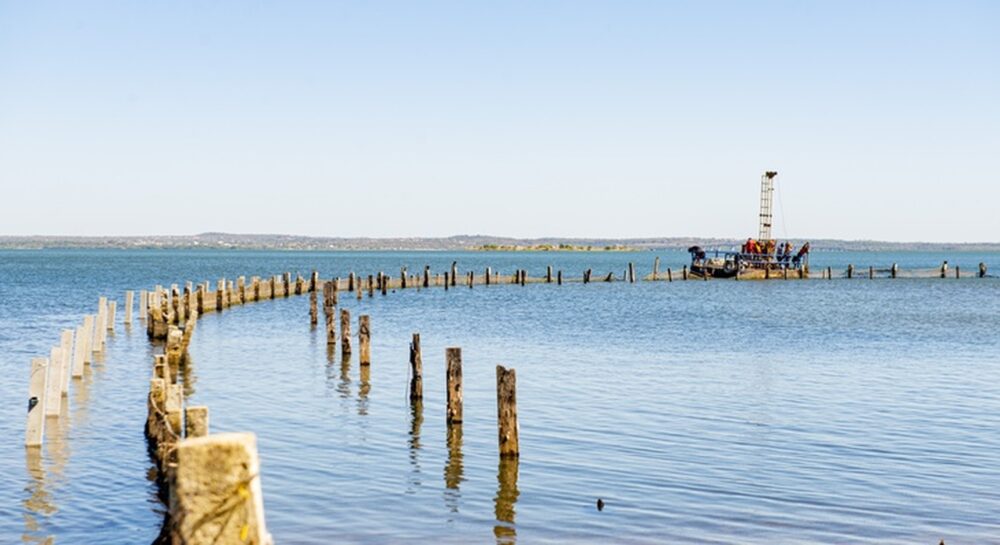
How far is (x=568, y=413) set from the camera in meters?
20.5

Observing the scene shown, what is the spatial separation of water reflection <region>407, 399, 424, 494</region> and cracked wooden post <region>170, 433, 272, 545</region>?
9.78 meters

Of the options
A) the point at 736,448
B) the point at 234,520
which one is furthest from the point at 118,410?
the point at 234,520

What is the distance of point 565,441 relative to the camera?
17.7 m

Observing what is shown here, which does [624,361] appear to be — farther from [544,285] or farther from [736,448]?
[544,285]

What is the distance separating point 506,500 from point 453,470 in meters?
1.92

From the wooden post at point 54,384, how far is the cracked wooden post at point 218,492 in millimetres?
13359

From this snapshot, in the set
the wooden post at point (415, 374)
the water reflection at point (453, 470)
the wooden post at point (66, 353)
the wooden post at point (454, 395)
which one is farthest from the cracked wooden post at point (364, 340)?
the water reflection at point (453, 470)

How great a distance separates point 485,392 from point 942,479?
387 inches

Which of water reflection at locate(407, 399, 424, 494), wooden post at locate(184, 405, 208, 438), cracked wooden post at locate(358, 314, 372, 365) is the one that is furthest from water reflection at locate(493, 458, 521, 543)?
cracked wooden post at locate(358, 314, 372, 365)

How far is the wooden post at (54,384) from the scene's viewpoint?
17.4 metres

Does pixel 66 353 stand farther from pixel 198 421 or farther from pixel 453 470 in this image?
pixel 198 421

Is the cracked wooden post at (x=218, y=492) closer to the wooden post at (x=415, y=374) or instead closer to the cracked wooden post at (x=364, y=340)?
the wooden post at (x=415, y=374)

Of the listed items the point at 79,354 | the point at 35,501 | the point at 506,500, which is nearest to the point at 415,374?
the point at 79,354

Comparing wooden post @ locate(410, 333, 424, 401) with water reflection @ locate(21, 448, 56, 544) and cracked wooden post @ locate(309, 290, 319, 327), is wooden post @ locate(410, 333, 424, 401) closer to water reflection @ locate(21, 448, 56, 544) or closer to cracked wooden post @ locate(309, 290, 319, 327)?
water reflection @ locate(21, 448, 56, 544)
